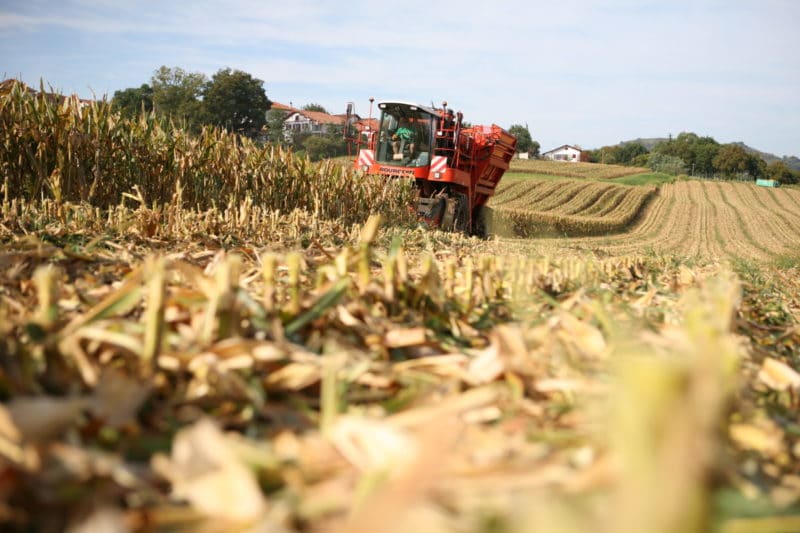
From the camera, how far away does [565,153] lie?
435 feet

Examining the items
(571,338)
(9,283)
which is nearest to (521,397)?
(571,338)

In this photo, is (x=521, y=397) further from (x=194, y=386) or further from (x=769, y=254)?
(x=769, y=254)

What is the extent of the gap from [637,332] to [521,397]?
515 millimetres

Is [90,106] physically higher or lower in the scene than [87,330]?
higher

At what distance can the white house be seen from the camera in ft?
414

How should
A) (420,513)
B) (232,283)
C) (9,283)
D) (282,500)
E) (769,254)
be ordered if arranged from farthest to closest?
(769,254)
(9,283)
(232,283)
(282,500)
(420,513)

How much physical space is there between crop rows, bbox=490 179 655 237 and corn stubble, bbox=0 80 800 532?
18535 millimetres

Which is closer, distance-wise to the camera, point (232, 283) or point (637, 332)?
point (232, 283)

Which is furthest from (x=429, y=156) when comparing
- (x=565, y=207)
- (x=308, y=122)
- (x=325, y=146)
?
(x=308, y=122)

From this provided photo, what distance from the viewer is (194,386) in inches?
40.2

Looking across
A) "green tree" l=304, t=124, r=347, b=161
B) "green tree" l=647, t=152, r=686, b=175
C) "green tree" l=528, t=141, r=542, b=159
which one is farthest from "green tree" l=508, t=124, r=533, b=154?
"green tree" l=304, t=124, r=347, b=161

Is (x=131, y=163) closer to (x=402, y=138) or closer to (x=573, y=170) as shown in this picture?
(x=402, y=138)

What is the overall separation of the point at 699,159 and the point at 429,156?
109 m

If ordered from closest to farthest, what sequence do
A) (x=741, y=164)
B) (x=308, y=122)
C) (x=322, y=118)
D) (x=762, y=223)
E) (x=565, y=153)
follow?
(x=762, y=223) → (x=741, y=164) → (x=308, y=122) → (x=322, y=118) → (x=565, y=153)
